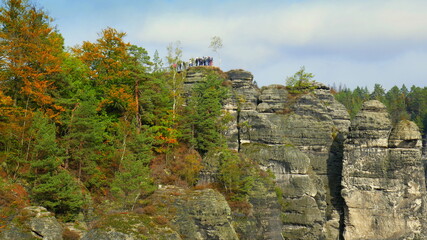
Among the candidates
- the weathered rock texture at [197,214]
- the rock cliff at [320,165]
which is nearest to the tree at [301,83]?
the rock cliff at [320,165]

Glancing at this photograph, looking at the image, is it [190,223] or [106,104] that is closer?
[190,223]

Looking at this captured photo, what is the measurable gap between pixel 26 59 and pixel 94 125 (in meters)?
7.77

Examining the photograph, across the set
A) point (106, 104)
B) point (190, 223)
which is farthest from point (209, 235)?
point (106, 104)

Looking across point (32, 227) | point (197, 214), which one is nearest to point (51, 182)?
point (32, 227)

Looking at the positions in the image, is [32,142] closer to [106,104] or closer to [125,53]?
[106,104]

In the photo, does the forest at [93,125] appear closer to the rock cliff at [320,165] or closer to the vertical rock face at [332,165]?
the rock cliff at [320,165]

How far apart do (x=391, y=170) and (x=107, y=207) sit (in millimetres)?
34419

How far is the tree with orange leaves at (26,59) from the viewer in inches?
1236

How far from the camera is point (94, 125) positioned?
32469 mm

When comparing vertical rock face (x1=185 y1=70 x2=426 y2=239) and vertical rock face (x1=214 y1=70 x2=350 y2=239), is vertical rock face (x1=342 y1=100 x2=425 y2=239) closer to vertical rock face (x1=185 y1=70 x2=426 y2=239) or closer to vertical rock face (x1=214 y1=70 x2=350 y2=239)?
vertical rock face (x1=185 y1=70 x2=426 y2=239)

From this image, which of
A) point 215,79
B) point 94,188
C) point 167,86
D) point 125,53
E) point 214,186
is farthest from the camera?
point 215,79

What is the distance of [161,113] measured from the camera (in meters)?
40.9

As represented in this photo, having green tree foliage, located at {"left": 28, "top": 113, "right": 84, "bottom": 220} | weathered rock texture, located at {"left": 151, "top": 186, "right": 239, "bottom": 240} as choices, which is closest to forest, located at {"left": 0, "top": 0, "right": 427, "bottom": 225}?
green tree foliage, located at {"left": 28, "top": 113, "right": 84, "bottom": 220}

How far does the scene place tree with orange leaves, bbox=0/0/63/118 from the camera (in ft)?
103
